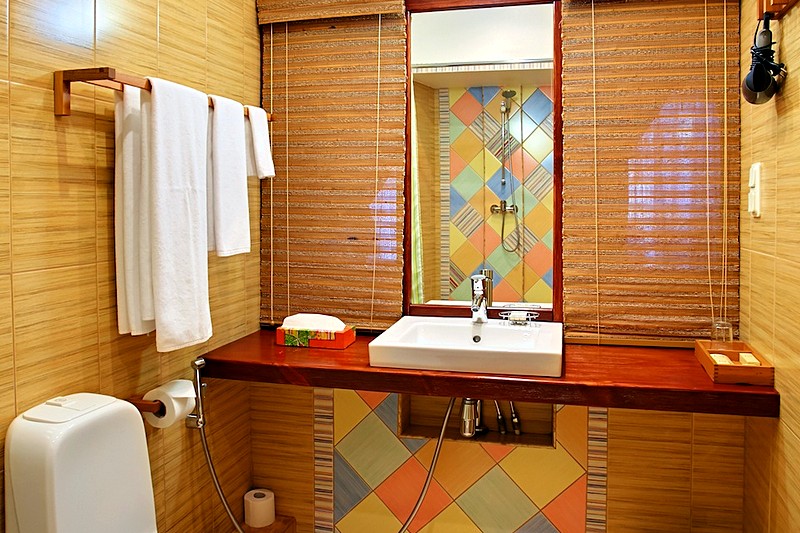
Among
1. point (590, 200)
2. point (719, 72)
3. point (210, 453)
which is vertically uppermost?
point (719, 72)

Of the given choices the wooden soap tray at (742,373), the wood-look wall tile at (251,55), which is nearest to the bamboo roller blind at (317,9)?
the wood-look wall tile at (251,55)

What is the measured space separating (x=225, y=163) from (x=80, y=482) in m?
0.97

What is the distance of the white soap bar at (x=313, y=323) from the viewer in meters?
2.26

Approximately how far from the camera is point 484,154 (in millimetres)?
2365

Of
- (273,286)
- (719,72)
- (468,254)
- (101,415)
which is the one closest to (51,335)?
(101,415)

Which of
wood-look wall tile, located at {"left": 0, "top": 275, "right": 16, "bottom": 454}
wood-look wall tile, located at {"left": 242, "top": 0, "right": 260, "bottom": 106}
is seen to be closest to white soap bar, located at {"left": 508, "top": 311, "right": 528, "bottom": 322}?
wood-look wall tile, located at {"left": 242, "top": 0, "right": 260, "bottom": 106}

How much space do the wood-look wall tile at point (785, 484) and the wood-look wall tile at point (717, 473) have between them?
1.08 ft

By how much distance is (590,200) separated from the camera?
228 centimetres

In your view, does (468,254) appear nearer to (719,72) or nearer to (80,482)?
(719,72)

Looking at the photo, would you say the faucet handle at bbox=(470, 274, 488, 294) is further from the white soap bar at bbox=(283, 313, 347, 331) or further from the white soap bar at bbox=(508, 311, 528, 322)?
the white soap bar at bbox=(283, 313, 347, 331)

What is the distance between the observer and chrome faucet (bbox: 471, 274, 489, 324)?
227 cm

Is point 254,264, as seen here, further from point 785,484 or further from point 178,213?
point 785,484

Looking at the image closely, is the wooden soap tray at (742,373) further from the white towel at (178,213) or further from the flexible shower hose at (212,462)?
the white towel at (178,213)

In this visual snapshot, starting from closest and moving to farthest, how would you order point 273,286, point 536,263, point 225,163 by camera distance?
point 225,163
point 536,263
point 273,286
